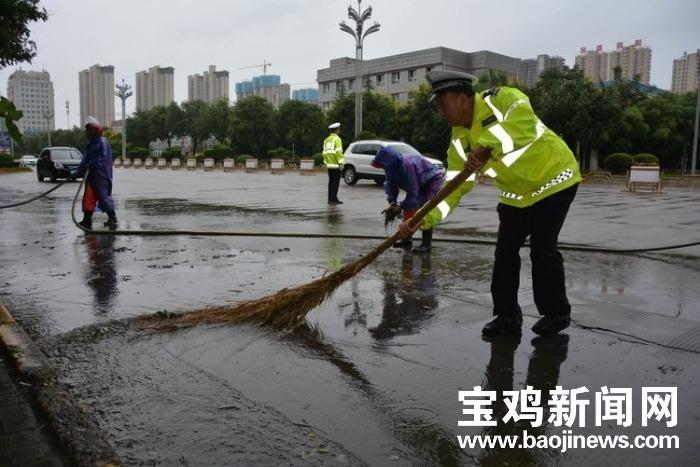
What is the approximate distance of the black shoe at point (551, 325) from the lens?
3982 millimetres

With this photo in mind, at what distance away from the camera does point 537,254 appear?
153 inches

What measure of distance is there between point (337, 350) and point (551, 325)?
55.3 inches

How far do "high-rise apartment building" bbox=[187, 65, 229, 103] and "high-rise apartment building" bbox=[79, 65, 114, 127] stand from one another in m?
14.6

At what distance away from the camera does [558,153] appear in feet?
12.4

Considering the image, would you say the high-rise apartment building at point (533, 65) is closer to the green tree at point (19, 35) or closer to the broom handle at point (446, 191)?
the green tree at point (19, 35)

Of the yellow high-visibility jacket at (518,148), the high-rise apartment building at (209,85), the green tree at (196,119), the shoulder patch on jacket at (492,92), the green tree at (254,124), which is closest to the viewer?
the yellow high-visibility jacket at (518,148)

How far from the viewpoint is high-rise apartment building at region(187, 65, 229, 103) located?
11400 centimetres

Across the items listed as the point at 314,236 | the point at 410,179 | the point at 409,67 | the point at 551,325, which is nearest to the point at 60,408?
the point at 551,325

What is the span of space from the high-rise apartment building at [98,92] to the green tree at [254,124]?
217 ft

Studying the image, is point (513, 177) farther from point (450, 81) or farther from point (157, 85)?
point (157, 85)

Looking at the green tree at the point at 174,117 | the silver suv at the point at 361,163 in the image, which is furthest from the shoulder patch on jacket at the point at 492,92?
the green tree at the point at 174,117

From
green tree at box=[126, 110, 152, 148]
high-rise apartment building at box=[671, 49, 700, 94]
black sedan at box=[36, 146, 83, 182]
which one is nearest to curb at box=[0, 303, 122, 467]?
black sedan at box=[36, 146, 83, 182]

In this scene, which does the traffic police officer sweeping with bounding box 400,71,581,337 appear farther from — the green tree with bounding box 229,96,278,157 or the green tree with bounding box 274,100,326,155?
the green tree with bounding box 229,96,278,157

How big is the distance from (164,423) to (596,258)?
17.9 feet
